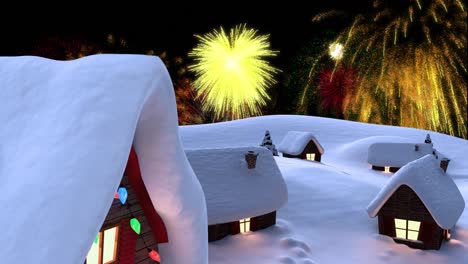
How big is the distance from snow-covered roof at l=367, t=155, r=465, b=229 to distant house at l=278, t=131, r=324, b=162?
34.8 feet

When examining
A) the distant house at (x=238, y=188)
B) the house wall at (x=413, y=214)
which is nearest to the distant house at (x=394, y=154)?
the house wall at (x=413, y=214)

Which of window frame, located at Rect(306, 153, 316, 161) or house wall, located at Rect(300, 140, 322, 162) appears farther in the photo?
window frame, located at Rect(306, 153, 316, 161)

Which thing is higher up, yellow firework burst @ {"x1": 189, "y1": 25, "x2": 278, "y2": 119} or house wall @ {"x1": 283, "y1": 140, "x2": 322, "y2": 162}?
yellow firework burst @ {"x1": 189, "y1": 25, "x2": 278, "y2": 119}

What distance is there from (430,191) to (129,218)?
8318 mm

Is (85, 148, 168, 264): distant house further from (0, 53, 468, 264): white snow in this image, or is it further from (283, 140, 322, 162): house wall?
(283, 140, 322, 162): house wall

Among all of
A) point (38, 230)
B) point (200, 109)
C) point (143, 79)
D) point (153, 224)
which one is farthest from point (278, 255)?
point (200, 109)

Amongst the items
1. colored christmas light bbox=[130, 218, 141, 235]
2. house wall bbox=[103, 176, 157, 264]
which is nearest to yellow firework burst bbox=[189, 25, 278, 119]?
house wall bbox=[103, 176, 157, 264]

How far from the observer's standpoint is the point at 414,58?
2722 cm

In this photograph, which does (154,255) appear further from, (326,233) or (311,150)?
(311,150)

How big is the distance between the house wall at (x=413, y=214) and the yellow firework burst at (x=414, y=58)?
17702 mm

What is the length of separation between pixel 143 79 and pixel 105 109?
0.47 metres

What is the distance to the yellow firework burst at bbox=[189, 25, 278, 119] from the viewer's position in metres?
31.3

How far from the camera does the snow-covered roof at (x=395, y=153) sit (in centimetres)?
2080

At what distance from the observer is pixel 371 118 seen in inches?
1270
